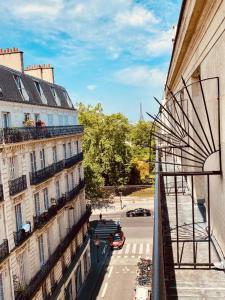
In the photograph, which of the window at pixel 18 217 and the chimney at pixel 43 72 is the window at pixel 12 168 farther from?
the chimney at pixel 43 72

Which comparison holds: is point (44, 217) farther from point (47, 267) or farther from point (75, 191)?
point (75, 191)

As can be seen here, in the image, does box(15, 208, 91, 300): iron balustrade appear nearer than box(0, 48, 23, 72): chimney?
Yes

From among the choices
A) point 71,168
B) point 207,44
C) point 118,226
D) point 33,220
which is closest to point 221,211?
point 207,44

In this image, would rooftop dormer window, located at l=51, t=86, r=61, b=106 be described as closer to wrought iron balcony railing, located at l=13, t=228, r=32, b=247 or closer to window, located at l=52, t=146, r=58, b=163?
window, located at l=52, t=146, r=58, b=163

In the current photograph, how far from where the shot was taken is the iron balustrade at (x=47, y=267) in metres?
19.4

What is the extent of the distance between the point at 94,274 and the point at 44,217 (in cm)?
1236

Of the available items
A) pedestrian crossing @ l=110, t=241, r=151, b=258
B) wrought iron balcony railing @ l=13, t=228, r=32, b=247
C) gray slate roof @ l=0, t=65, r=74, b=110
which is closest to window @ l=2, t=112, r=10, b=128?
gray slate roof @ l=0, t=65, r=74, b=110

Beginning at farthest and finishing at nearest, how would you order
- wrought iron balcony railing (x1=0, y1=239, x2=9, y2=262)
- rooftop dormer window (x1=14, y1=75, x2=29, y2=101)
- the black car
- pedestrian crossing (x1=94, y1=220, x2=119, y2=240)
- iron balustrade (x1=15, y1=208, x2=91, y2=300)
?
the black car → pedestrian crossing (x1=94, y1=220, x2=119, y2=240) → rooftop dormer window (x1=14, y1=75, x2=29, y2=101) → iron balustrade (x1=15, y1=208, x2=91, y2=300) → wrought iron balcony railing (x1=0, y1=239, x2=9, y2=262)

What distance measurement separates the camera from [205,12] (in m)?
5.60

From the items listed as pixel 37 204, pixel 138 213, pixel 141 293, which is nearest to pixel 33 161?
pixel 37 204

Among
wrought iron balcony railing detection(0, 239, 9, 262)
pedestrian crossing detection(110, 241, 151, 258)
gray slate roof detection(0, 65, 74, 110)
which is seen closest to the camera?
wrought iron balcony railing detection(0, 239, 9, 262)

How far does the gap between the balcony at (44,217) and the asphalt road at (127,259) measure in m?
8.00

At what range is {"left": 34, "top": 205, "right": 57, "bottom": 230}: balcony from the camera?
2197 cm

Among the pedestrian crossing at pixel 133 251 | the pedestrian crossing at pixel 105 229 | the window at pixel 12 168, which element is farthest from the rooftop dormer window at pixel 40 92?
the pedestrian crossing at pixel 105 229
